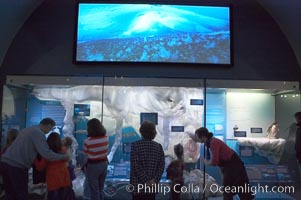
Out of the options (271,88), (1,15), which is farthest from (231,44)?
(1,15)

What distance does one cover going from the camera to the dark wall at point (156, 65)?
6.09m

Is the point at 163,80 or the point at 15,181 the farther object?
the point at 163,80

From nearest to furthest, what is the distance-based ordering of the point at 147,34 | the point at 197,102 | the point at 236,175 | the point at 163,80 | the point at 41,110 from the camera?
1. the point at 236,175
2. the point at 163,80
3. the point at 197,102
4. the point at 41,110
5. the point at 147,34

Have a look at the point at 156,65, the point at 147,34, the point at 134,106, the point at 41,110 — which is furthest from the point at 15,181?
the point at 147,34

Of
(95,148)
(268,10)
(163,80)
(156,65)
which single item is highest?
(268,10)

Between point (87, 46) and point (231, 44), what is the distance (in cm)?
240

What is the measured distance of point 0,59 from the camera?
6.01 m

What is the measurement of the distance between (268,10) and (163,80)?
2231 millimetres

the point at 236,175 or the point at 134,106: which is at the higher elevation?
the point at 134,106

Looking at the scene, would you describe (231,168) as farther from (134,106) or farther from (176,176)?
(134,106)

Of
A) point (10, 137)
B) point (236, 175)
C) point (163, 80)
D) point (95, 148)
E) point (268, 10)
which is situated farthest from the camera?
point (268, 10)

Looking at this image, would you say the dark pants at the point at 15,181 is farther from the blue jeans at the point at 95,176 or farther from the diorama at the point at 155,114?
the diorama at the point at 155,114

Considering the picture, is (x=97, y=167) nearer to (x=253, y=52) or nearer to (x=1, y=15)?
(x=1, y=15)

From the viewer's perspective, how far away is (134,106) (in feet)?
19.5
